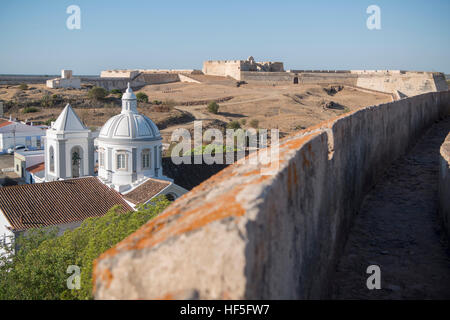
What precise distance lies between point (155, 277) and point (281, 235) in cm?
55

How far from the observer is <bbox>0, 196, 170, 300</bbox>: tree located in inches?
334

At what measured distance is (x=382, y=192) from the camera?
4684 mm

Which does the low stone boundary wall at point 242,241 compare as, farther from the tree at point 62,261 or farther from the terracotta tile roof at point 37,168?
the terracotta tile roof at point 37,168

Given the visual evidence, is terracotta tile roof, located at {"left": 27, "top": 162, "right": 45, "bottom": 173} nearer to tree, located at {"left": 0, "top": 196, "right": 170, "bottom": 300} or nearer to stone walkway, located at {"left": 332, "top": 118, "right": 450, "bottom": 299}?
tree, located at {"left": 0, "top": 196, "right": 170, "bottom": 300}

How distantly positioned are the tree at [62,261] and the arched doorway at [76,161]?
8.38 metres

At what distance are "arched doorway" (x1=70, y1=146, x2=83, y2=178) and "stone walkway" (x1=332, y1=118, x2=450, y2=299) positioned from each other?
55.0 ft

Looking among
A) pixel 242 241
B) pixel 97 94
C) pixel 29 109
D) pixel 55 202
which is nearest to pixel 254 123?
pixel 97 94

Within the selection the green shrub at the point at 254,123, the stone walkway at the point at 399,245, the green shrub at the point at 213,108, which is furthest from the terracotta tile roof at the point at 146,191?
the green shrub at the point at 213,108

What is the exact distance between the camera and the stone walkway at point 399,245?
2.83 m

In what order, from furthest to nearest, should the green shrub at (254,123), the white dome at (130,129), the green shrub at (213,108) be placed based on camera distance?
the green shrub at (213,108), the green shrub at (254,123), the white dome at (130,129)

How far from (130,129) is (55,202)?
13.7 ft

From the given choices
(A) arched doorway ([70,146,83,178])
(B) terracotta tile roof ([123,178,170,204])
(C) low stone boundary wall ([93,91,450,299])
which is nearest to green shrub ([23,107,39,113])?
(A) arched doorway ([70,146,83,178])

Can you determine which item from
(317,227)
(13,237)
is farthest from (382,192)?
(13,237)

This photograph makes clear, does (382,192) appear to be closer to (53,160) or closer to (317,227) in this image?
(317,227)
